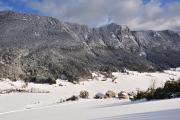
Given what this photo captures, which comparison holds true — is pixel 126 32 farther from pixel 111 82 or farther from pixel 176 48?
pixel 111 82

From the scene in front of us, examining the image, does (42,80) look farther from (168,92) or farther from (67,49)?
(67,49)

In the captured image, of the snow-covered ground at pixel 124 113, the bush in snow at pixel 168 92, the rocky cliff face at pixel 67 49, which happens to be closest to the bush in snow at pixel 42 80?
the rocky cliff face at pixel 67 49

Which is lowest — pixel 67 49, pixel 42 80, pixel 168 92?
pixel 168 92

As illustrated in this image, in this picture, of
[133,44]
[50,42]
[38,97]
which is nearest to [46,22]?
[50,42]

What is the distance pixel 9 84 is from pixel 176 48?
148357 mm

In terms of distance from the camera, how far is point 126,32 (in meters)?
181

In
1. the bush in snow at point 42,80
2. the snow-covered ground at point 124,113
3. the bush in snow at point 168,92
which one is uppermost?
the bush in snow at point 42,80

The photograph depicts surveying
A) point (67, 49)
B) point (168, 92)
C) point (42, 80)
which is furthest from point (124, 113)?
point (67, 49)

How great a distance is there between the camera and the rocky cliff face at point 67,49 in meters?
71.3

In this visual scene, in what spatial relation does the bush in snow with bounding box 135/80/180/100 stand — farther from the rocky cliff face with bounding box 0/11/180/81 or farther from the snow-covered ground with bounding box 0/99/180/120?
the rocky cliff face with bounding box 0/11/180/81

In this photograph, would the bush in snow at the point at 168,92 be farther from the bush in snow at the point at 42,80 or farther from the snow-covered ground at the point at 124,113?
the bush in snow at the point at 42,80

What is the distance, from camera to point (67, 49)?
104750 mm

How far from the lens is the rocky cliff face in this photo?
7131 cm

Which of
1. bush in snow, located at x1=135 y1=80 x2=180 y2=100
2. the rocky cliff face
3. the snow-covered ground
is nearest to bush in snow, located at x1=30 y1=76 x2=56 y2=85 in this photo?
the rocky cliff face
